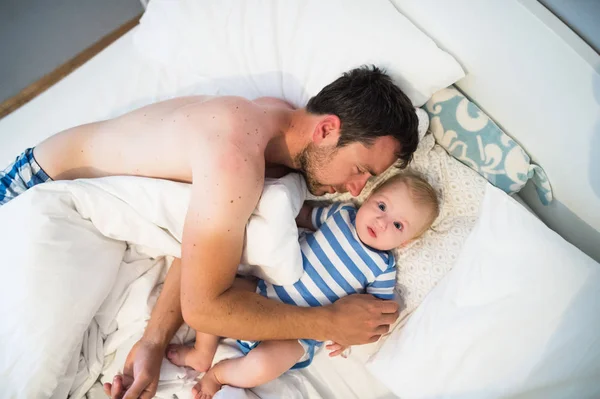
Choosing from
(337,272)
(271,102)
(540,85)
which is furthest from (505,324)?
(271,102)

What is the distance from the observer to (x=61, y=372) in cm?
109

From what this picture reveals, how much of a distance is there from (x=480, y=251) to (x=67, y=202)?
125 centimetres

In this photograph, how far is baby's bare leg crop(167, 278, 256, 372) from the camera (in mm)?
1227

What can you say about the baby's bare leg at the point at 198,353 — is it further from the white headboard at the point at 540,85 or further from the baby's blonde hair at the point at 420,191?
the white headboard at the point at 540,85

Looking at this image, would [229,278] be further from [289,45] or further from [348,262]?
[289,45]

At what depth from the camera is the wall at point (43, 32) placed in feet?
5.99

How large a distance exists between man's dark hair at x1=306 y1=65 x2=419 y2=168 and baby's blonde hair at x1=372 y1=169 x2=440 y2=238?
0.11 m

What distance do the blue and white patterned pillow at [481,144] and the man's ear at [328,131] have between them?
365mm

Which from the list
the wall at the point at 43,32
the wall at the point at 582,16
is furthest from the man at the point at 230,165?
the wall at the point at 43,32

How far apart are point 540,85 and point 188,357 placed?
130cm

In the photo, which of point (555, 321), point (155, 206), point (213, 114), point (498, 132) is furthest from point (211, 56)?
point (555, 321)

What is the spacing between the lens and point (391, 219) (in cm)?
127

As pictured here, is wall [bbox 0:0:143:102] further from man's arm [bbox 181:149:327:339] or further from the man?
man's arm [bbox 181:149:327:339]

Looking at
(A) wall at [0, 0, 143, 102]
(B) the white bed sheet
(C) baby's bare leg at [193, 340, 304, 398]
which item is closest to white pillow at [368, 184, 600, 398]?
(C) baby's bare leg at [193, 340, 304, 398]
